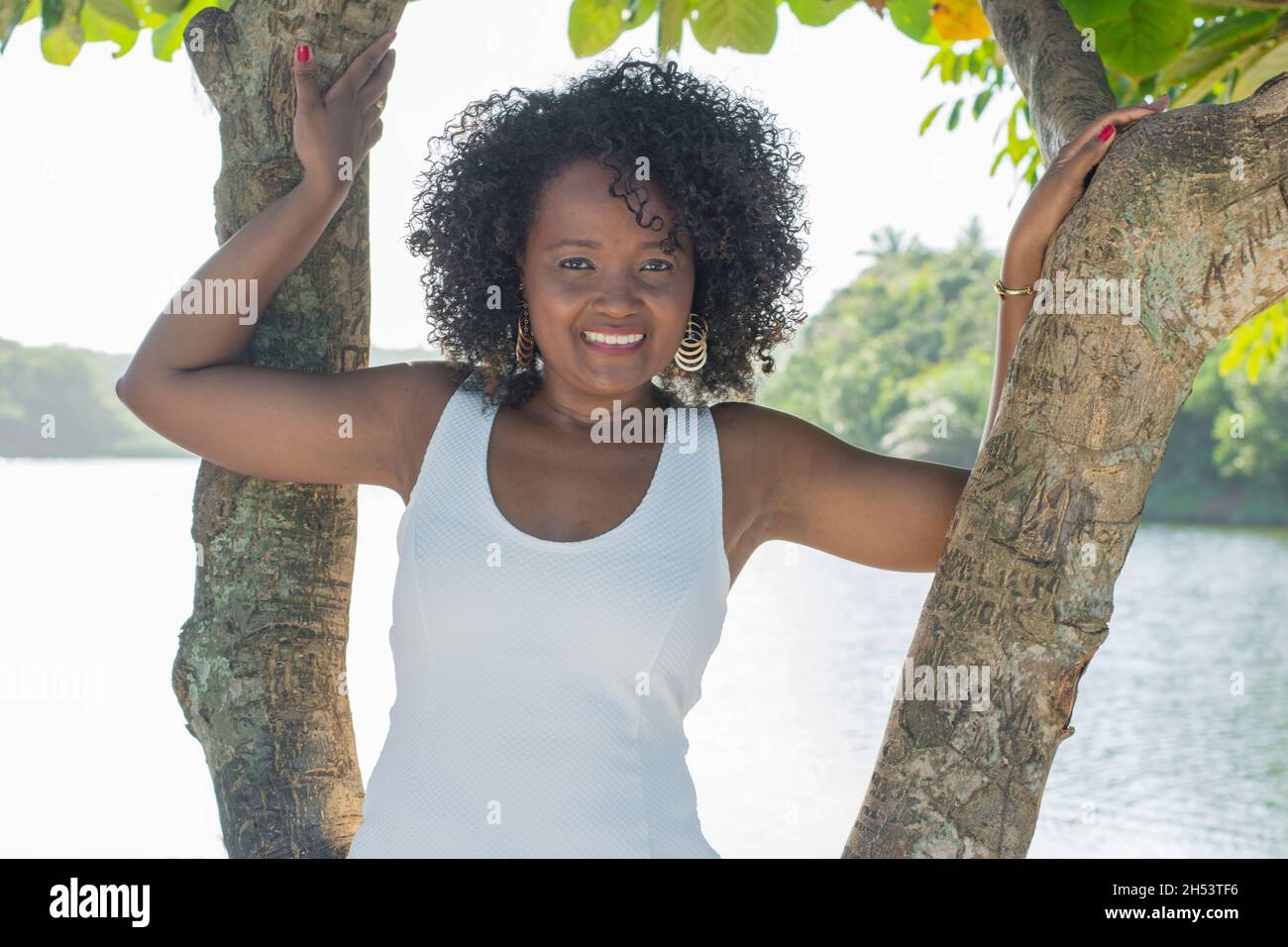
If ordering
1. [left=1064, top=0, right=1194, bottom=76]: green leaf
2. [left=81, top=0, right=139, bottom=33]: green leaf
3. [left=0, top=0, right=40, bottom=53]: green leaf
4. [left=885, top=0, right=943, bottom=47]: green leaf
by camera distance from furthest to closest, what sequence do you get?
1. [left=885, top=0, right=943, bottom=47]: green leaf
2. [left=81, top=0, right=139, bottom=33]: green leaf
3. [left=0, top=0, right=40, bottom=53]: green leaf
4. [left=1064, top=0, right=1194, bottom=76]: green leaf

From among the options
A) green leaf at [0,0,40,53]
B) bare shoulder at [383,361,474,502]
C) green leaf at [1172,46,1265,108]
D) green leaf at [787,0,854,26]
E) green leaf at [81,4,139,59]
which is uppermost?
green leaf at [81,4,139,59]

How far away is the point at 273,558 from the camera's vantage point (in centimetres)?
220

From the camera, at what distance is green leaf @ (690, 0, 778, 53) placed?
271 centimetres

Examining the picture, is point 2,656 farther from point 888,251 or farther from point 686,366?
point 888,251

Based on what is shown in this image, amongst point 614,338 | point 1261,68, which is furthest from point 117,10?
point 1261,68

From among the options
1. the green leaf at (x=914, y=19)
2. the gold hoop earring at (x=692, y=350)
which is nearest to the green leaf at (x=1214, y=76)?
the green leaf at (x=914, y=19)

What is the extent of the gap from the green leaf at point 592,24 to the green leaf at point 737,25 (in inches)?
9.5

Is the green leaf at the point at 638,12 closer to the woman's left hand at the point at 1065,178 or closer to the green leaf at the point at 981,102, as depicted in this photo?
the woman's left hand at the point at 1065,178

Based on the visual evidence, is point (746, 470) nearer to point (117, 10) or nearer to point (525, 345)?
point (525, 345)

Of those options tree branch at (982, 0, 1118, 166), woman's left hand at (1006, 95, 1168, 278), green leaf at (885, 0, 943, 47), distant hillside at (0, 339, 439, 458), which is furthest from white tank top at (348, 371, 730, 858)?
distant hillside at (0, 339, 439, 458)

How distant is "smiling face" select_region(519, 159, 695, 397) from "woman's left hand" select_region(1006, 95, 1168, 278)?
1.84 ft

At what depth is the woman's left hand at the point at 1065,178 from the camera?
5.55 ft

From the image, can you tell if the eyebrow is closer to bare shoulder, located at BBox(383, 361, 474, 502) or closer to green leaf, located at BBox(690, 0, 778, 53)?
bare shoulder, located at BBox(383, 361, 474, 502)

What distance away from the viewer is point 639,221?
2.03 m
